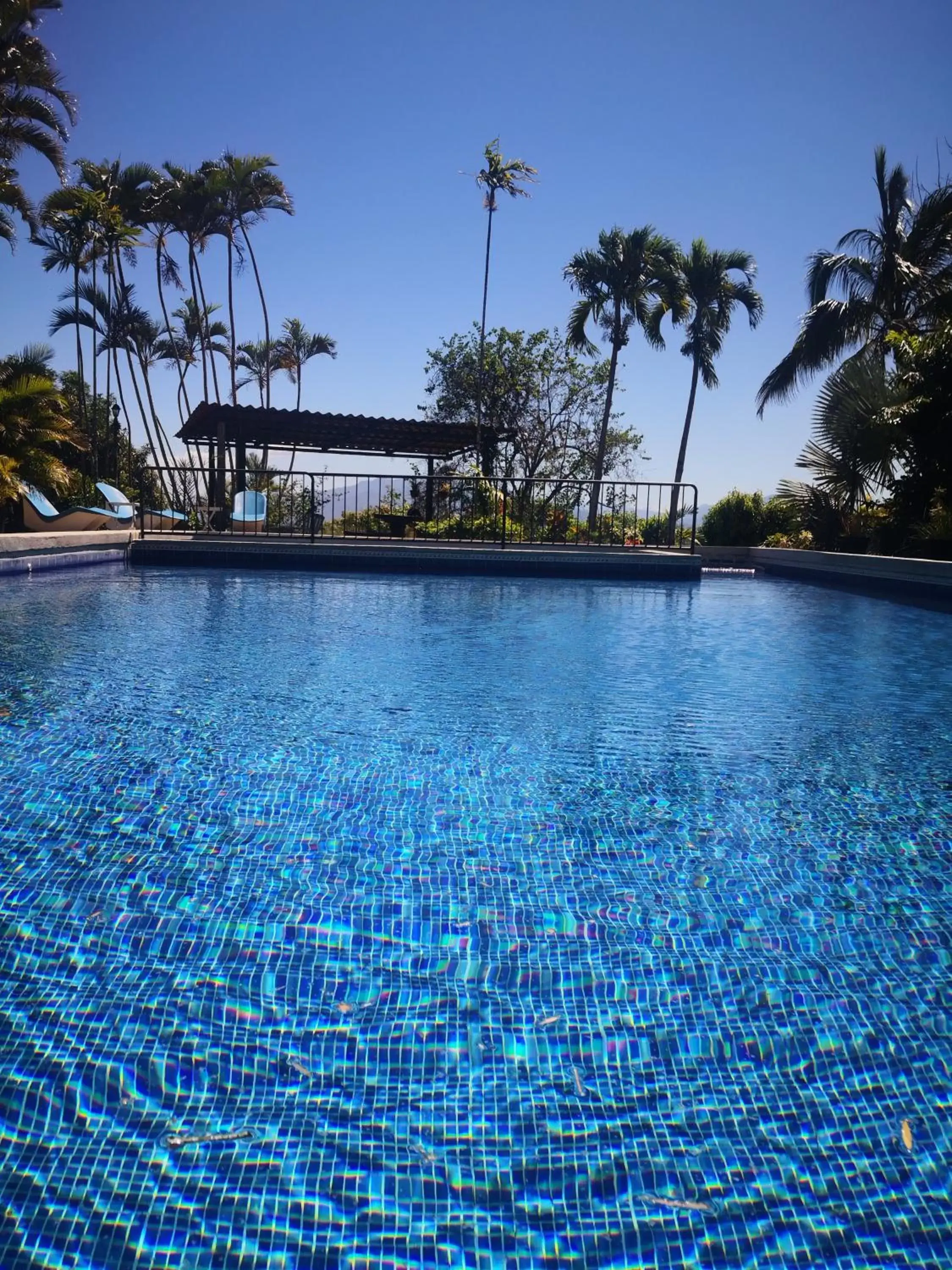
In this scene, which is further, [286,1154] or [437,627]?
[437,627]

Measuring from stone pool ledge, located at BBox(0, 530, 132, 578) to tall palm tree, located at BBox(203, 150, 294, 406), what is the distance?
15132mm

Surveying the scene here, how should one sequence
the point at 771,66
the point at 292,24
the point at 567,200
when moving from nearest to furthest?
the point at 292,24, the point at 771,66, the point at 567,200

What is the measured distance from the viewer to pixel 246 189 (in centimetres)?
2338

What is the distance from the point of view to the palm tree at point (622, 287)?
22.6m

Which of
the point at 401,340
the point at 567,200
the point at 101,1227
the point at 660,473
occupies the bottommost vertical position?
the point at 101,1227

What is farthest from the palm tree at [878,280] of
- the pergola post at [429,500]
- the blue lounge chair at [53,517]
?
the blue lounge chair at [53,517]

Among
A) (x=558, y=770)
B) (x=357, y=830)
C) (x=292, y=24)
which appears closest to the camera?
(x=357, y=830)

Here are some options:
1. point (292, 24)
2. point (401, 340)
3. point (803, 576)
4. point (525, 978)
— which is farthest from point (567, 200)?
point (525, 978)

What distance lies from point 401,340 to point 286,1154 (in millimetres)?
29634

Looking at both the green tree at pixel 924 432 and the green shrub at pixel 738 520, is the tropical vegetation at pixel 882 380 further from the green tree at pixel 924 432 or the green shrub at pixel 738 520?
the green shrub at pixel 738 520

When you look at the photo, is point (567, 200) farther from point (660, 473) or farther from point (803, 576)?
point (803, 576)

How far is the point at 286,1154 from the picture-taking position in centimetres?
149

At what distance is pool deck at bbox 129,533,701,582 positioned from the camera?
12.5 metres

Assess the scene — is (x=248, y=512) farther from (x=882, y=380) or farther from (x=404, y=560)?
(x=882, y=380)
